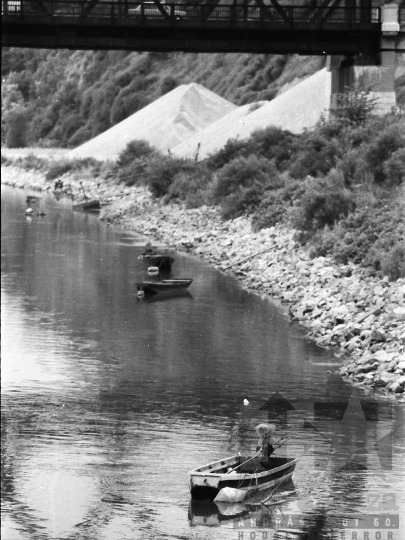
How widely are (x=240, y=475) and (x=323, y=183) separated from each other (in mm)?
31679

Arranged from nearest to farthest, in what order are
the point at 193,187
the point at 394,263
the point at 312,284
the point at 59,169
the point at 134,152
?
the point at 394,263 < the point at 312,284 < the point at 193,187 < the point at 134,152 < the point at 59,169

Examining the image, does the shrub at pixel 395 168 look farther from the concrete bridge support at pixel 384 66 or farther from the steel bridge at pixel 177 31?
the concrete bridge support at pixel 384 66

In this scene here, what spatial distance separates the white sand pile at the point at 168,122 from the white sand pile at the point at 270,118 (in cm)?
658

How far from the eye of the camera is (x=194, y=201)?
230 feet

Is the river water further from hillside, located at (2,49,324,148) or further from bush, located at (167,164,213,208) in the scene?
hillside, located at (2,49,324,148)

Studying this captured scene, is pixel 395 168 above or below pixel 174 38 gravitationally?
below

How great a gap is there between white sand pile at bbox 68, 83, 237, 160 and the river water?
60444 mm

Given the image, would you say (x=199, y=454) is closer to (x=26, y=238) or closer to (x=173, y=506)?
(x=173, y=506)

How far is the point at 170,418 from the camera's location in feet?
85.9

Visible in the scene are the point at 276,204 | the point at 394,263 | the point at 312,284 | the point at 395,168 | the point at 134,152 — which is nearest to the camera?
the point at 394,263

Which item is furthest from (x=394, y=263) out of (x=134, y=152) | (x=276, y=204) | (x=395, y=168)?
(x=134, y=152)

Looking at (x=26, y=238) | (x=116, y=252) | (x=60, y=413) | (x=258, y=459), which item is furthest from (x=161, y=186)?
(x=258, y=459)

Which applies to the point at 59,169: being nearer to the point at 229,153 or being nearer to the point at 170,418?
the point at 229,153

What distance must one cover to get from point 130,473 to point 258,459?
104 inches
